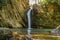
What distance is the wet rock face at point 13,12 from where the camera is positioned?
15.8 m

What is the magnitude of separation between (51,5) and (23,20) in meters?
2.83

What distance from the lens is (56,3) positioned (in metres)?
18.1

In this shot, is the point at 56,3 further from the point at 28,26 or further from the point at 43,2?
the point at 28,26

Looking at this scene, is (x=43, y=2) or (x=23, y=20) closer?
(x=23, y=20)

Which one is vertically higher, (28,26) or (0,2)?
(0,2)

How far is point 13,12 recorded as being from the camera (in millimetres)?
16625

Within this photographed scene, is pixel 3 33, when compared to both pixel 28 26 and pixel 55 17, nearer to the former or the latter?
pixel 28 26

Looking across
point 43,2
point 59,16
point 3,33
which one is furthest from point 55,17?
point 3,33

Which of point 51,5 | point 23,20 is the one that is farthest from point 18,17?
point 51,5

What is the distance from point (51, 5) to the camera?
706 inches

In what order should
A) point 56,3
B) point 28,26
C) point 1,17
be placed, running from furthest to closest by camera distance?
point 56,3
point 28,26
point 1,17

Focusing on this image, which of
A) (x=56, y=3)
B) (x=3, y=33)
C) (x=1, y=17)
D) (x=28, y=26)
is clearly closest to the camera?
(x=3, y=33)

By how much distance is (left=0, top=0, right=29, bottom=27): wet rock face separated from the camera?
622 inches

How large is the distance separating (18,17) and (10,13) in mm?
713
